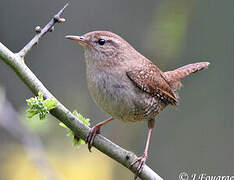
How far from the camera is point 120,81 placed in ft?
10.6

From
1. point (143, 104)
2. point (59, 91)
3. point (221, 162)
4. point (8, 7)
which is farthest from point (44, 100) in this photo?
point (221, 162)

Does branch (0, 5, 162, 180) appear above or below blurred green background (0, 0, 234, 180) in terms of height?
below

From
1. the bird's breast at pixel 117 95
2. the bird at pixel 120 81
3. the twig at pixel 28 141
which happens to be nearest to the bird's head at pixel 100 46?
the bird at pixel 120 81

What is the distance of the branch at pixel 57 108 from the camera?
8.00ft

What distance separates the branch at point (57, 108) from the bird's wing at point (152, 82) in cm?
83

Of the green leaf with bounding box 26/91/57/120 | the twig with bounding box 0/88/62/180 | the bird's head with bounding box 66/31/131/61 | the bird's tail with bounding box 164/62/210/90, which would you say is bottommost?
the twig with bounding box 0/88/62/180

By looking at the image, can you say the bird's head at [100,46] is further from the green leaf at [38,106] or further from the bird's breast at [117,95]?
the green leaf at [38,106]

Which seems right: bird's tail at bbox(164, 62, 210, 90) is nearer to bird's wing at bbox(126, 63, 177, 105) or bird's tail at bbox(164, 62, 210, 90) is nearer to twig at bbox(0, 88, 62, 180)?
bird's wing at bbox(126, 63, 177, 105)

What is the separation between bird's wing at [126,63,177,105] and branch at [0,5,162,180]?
83cm

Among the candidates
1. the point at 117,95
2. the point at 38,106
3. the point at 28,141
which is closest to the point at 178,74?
the point at 117,95

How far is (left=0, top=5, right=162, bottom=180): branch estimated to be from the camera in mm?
2438

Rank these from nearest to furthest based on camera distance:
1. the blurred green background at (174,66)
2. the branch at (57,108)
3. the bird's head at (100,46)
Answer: the branch at (57,108) < the bird's head at (100,46) < the blurred green background at (174,66)

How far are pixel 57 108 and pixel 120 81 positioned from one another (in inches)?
34.0

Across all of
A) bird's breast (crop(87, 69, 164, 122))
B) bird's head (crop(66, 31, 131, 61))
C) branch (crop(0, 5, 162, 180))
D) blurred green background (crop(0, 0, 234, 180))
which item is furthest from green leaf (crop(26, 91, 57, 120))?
blurred green background (crop(0, 0, 234, 180))
